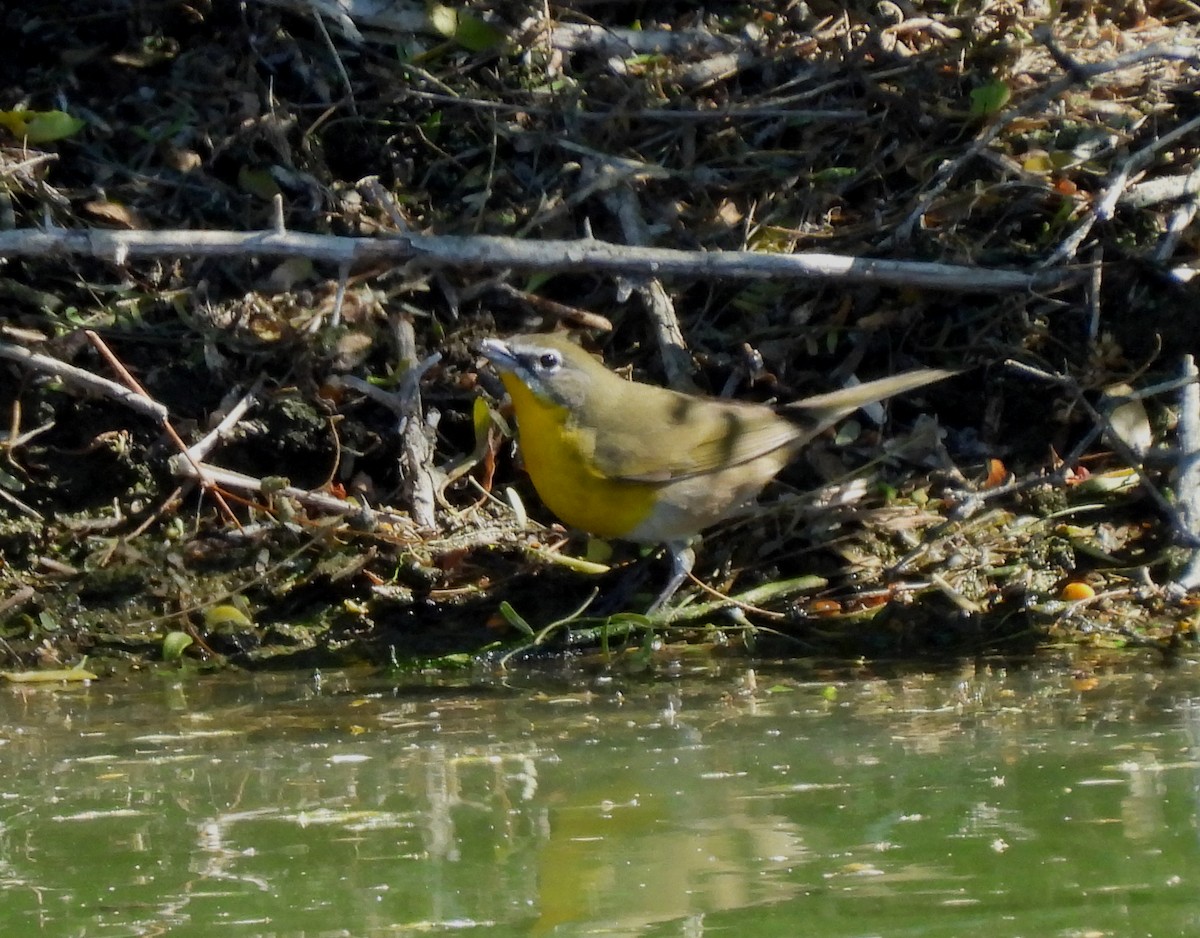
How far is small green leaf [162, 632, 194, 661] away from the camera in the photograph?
5.08m

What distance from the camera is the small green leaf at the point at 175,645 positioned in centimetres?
508

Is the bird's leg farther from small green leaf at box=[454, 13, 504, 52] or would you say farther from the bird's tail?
small green leaf at box=[454, 13, 504, 52]

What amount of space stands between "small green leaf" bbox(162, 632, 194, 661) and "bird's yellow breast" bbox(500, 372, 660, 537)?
1198 mm

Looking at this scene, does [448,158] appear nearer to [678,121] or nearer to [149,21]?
[678,121]

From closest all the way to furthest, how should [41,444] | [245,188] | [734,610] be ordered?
[734,610] < [41,444] < [245,188]

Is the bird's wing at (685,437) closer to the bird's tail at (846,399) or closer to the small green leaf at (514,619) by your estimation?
the bird's tail at (846,399)

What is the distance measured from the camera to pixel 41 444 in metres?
5.68

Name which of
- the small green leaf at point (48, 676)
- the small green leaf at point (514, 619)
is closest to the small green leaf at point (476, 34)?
the small green leaf at point (514, 619)

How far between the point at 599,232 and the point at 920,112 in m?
1.28

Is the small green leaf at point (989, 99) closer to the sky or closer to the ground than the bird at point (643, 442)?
closer to the sky

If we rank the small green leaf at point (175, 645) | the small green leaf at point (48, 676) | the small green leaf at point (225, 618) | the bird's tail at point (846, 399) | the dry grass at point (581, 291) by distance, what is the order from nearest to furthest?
the small green leaf at point (48, 676), the small green leaf at point (175, 645), the small green leaf at point (225, 618), the dry grass at point (581, 291), the bird's tail at point (846, 399)

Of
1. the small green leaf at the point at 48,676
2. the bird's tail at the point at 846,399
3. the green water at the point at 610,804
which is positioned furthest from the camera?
the bird's tail at the point at 846,399

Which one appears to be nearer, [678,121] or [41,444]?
[41,444]

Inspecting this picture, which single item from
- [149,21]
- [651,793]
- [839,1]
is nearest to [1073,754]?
[651,793]
